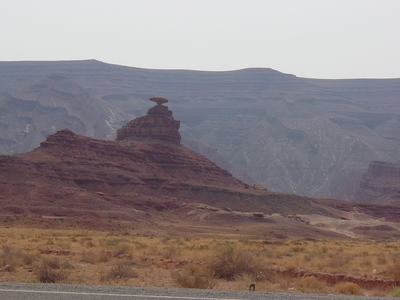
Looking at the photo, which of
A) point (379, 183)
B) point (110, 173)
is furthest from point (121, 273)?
point (379, 183)

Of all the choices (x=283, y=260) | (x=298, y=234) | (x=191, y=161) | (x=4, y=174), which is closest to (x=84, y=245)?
(x=283, y=260)

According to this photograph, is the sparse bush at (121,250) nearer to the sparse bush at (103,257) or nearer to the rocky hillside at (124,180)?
the sparse bush at (103,257)

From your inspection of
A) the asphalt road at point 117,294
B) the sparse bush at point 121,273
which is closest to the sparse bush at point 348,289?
the asphalt road at point 117,294

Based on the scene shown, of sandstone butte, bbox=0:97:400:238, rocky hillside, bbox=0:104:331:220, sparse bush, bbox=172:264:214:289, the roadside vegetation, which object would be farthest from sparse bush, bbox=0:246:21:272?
rocky hillside, bbox=0:104:331:220

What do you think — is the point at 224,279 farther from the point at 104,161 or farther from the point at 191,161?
the point at 191,161

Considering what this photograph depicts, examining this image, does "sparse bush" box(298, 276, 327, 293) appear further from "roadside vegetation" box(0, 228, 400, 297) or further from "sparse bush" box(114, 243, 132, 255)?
"sparse bush" box(114, 243, 132, 255)

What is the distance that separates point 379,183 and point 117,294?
14028cm

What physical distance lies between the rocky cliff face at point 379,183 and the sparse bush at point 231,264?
414 feet

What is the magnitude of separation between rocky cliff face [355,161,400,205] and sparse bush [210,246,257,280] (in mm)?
126282

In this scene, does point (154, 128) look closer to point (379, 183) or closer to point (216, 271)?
point (379, 183)

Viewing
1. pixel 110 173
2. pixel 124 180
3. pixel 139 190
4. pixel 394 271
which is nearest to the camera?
pixel 394 271

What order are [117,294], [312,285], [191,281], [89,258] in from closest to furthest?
[117,294] → [191,281] → [312,285] → [89,258]

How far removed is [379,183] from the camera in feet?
487

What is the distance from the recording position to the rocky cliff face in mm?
145750
